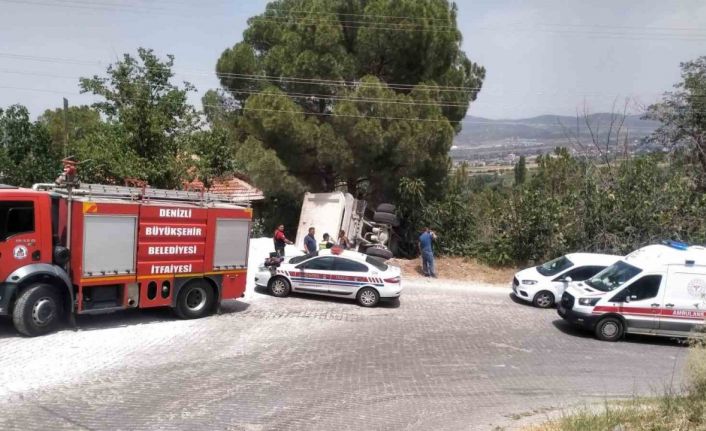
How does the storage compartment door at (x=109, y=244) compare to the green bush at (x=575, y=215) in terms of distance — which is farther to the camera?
the green bush at (x=575, y=215)

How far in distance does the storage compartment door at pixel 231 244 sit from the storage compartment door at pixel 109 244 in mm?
2043

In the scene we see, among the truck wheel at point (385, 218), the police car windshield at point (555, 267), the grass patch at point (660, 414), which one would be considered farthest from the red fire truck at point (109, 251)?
the truck wheel at point (385, 218)

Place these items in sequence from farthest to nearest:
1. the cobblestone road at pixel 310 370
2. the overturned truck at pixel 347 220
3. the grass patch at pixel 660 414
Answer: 1. the overturned truck at pixel 347 220
2. the cobblestone road at pixel 310 370
3. the grass patch at pixel 660 414

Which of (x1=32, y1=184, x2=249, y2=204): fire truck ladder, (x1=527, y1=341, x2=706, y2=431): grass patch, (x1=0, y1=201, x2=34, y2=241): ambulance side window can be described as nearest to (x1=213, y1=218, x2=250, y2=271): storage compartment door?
(x1=32, y1=184, x2=249, y2=204): fire truck ladder

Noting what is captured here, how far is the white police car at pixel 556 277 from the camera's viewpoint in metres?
17.8

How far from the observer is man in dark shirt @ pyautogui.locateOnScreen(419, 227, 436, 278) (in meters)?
21.5

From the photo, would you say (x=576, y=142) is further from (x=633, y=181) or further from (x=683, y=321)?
(x=683, y=321)

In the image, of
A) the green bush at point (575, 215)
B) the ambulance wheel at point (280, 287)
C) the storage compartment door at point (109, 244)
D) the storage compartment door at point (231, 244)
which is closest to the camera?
the storage compartment door at point (109, 244)

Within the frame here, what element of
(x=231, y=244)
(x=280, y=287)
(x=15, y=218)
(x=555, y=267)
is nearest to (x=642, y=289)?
(x=555, y=267)

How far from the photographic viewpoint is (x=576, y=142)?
2900cm

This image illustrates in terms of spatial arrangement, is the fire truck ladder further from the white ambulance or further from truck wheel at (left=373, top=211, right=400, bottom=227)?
truck wheel at (left=373, top=211, right=400, bottom=227)

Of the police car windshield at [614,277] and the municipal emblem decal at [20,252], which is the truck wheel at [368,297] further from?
the municipal emblem decal at [20,252]

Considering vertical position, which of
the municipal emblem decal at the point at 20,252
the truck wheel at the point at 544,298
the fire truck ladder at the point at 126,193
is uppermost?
the fire truck ladder at the point at 126,193

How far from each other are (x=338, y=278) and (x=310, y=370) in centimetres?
598
